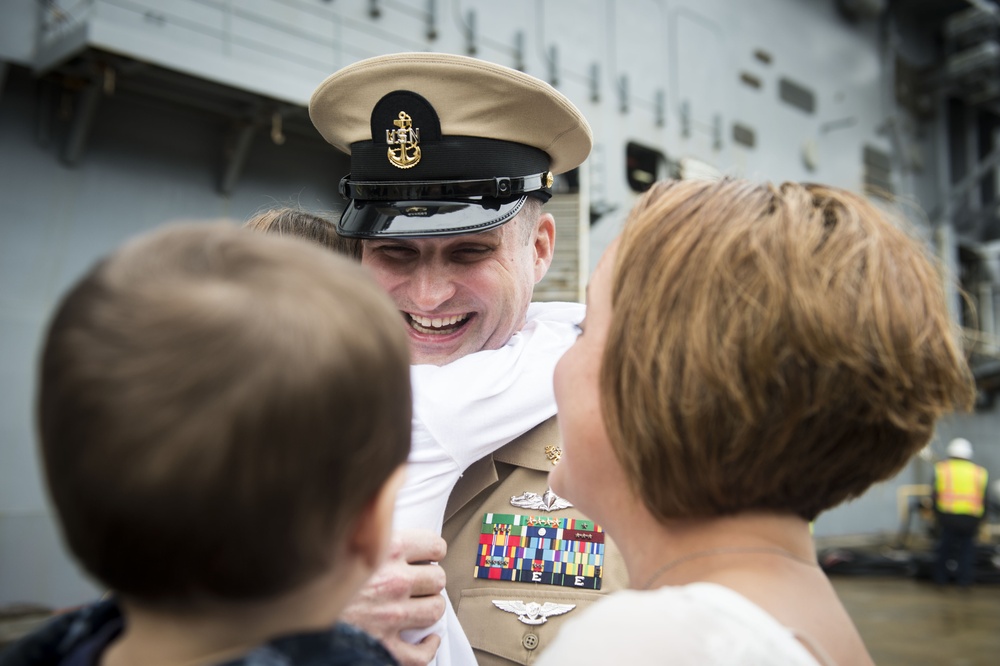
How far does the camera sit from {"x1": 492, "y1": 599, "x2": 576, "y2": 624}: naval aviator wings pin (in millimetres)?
1271

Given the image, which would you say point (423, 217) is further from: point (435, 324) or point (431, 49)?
point (431, 49)

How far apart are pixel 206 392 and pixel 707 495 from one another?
0.46 meters

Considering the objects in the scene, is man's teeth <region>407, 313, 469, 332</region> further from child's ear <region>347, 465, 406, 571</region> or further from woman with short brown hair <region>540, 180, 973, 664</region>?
child's ear <region>347, 465, 406, 571</region>

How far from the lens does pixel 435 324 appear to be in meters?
1.45

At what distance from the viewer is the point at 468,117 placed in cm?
149

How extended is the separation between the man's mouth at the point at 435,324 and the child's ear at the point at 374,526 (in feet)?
2.65

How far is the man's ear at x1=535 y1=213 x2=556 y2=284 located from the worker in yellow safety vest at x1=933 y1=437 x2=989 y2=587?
29.0 ft

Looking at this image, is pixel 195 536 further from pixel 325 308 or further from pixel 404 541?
pixel 404 541

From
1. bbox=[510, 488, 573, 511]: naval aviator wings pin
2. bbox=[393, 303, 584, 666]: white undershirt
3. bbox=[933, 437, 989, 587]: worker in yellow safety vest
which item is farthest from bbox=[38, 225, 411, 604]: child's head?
bbox=[933, 437, 989, 587]: worker in yellow safety vest

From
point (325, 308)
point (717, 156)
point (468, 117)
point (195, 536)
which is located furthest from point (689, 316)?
point (717, 156)

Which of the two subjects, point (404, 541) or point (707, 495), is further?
point (404, 541)

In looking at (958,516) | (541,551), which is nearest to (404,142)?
(541,551)

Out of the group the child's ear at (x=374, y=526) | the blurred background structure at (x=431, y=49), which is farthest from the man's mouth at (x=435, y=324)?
the child's ear at (x=374, y=526)

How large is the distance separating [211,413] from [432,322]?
0.93 metres
